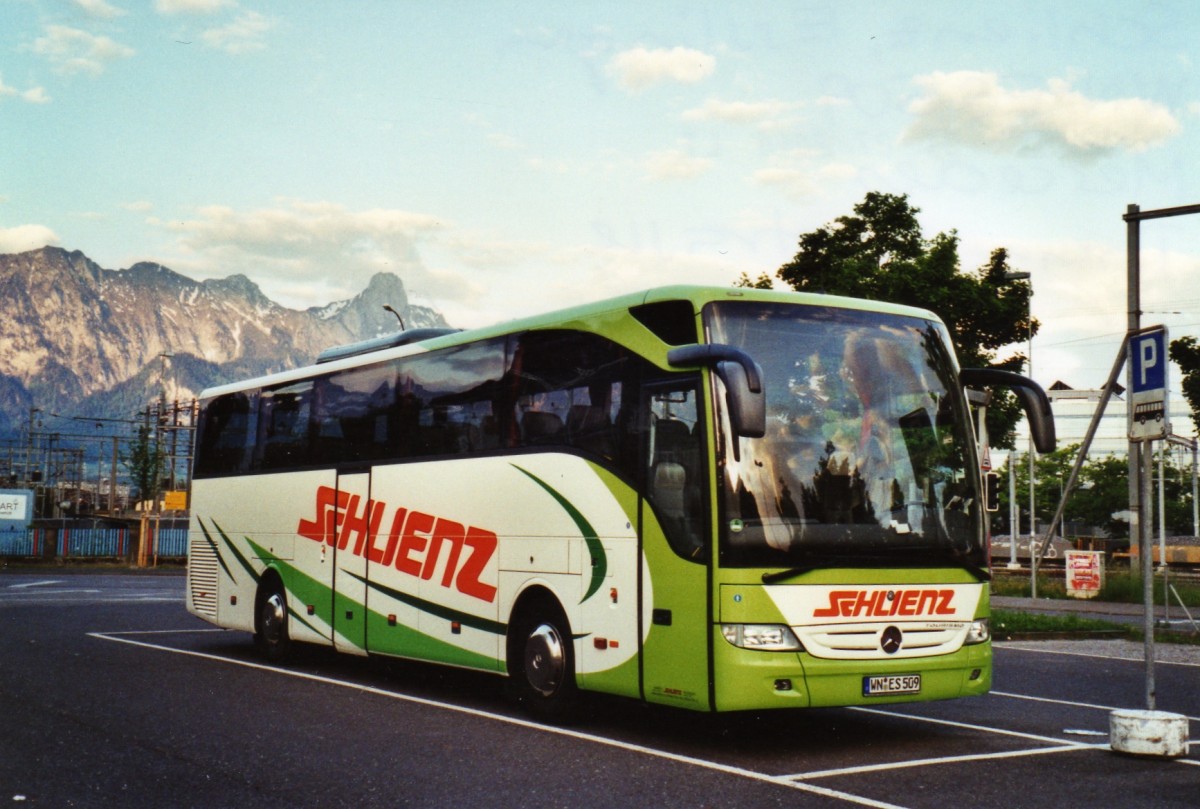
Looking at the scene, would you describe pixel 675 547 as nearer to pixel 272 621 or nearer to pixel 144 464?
pixel 272 621

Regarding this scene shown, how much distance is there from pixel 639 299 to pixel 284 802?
4714 mm

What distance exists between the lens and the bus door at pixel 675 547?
9.34 meters

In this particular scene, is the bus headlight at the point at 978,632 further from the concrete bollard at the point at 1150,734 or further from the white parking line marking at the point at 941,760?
the concrete bollard at the point at 1150,734

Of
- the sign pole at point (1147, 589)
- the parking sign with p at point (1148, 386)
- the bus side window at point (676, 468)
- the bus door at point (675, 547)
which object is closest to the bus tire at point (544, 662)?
the bus door at point (675, 547)

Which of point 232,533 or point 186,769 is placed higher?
point 232,533

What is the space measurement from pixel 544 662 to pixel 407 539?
291 cm

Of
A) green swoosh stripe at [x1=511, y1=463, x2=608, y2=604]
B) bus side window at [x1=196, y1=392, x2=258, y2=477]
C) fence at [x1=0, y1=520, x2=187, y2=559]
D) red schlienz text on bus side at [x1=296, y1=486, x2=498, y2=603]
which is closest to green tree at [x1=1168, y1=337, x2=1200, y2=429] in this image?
fence at [x1=0, y1=520, x2=187, y2=559]

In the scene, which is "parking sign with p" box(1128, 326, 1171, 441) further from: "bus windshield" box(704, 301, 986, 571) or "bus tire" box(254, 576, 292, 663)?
"bus tire" box(254, 576, 292, 663)

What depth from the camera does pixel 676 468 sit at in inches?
381

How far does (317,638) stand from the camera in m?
15.1

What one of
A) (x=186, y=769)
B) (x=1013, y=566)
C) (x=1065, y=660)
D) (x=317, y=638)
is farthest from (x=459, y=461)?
(x=1013, y=566)

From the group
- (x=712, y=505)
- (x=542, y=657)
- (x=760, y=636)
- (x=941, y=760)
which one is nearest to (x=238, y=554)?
(x=542, y=657)

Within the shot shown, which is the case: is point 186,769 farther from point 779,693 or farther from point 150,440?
point 150,440

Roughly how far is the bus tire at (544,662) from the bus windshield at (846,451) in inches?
86.4
